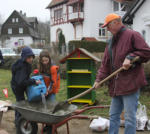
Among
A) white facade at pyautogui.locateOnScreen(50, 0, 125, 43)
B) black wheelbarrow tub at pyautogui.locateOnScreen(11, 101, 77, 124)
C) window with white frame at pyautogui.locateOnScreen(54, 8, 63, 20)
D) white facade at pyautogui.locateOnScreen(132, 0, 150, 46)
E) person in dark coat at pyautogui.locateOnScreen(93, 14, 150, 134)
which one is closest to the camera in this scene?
person in dark coat at pyautogui.locateOnScreen(93, 14, 150, 134)

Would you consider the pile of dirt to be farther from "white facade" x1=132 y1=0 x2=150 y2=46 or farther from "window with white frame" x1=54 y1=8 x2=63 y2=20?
"window with white frame" x1=54 y1=8 x2=63 y2=20

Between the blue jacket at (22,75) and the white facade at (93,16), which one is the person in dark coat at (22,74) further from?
the white facade at (93,16)

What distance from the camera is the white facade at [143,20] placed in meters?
14.2

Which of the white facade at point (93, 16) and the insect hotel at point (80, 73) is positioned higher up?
the white facade at point (93, 16)

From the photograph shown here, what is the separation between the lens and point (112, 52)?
346 cm

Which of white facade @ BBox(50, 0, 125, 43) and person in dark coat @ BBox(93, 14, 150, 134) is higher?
white facade @ BBox(50, 0, 125, 43)

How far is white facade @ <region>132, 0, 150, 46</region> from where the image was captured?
14163mm

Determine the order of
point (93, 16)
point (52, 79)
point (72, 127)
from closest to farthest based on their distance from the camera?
point (52, 79), point (72, 127), point (93, 16)

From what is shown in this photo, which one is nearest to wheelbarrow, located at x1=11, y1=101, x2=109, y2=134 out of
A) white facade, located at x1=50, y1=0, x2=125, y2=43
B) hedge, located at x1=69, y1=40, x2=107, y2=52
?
hedge, located at x1=69, y1=40, x2=107, y2=52

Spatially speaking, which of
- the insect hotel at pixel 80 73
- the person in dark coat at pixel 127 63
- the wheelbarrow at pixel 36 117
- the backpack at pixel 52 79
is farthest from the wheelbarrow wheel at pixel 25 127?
the insect hotel at pixel 80 73

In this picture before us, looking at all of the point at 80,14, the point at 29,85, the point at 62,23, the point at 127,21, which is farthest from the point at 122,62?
the point at 62,23

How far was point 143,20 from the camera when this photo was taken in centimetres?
1445

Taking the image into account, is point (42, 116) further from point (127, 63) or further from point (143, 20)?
point (143, 20)

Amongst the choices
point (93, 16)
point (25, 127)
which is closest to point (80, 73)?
point (25, 127)
